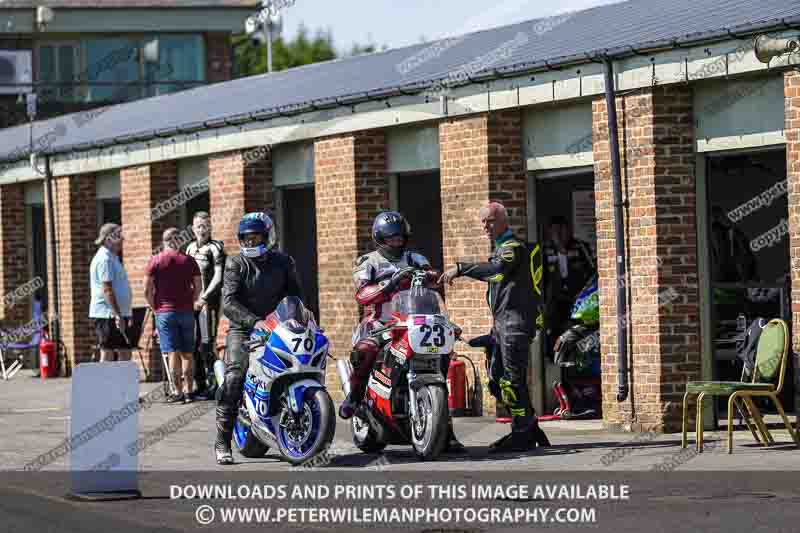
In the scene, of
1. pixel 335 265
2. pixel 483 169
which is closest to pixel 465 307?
pixel 483 169

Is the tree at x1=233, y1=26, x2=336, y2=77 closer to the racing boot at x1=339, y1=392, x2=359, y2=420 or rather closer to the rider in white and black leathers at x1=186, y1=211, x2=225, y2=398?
the rider in white and black leathers at x1=186, y1=211, x2=225, y2=398

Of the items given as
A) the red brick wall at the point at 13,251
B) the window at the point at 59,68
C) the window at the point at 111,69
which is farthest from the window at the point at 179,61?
the red brick wall at the point at 13,251

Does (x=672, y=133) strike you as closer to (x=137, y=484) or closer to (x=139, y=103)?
(x=137, y=484)

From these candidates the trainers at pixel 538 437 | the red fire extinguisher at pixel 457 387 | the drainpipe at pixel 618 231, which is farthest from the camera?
the red fire extinguisher at pixel 457 387

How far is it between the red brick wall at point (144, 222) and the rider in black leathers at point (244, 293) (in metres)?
10.8

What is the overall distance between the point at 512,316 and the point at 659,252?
1866mm

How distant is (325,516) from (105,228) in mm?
10765

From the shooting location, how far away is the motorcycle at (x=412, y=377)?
13062mm

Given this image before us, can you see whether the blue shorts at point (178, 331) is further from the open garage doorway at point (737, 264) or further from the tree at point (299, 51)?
the tree at point (299, 51)

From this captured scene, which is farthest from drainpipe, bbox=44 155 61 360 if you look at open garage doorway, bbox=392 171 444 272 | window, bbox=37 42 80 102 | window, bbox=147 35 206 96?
window, bbox=147 35 206 96

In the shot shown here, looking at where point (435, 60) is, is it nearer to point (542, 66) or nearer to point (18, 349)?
point (542, 66)

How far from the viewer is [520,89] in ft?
54.6

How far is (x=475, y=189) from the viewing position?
1738 cm

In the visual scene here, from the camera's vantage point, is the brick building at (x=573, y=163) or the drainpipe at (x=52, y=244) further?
the drainpipe at (x=52, y=244)
